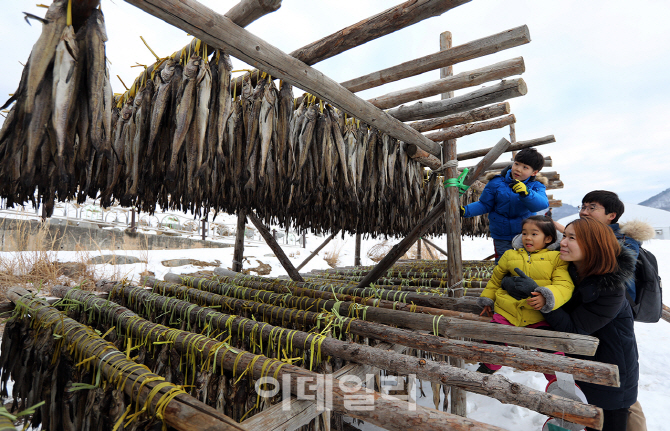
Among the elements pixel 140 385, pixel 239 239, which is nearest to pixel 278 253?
pixel 239 239

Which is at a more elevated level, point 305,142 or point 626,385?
point 305,142

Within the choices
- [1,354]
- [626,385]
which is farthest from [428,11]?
[1,354]

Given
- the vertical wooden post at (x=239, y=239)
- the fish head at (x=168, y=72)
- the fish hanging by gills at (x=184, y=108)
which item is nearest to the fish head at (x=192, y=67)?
the fish hanging by gills at (x=184, y=108)

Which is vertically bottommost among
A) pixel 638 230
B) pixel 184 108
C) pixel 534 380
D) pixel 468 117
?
pixel 534 380

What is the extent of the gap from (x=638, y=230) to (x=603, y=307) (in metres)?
0.68

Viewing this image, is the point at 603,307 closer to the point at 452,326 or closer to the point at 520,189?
the point at 452,326

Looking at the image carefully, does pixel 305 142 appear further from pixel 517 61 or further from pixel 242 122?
pixel 517 61

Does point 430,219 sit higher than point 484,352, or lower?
higher

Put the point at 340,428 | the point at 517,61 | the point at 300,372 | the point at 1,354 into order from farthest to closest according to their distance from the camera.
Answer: the point at 340,428, the point at 1,354, the point at 517,61, the point at 300,372

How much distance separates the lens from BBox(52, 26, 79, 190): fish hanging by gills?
1.21m

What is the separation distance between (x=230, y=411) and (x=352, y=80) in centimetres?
288

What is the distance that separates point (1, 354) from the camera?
104 inches

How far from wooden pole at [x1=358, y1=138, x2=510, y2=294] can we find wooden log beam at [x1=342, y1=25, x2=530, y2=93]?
1.10 meters

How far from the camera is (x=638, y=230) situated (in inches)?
82.4
